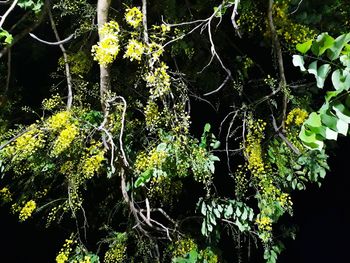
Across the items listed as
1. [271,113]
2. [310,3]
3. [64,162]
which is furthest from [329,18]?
[64,162]

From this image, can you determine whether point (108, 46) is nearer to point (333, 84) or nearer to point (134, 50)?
point (134, 50)

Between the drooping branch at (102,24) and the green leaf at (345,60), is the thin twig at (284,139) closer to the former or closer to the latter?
the drooping branch at (102,24)

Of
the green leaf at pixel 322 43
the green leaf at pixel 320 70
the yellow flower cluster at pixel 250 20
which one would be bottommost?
the green leaf at pixel 320 70

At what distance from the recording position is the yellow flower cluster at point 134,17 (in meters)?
1.80

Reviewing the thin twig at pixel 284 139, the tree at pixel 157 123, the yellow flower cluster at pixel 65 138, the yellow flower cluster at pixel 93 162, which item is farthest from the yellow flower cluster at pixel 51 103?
the thin twig at pixel 284 139

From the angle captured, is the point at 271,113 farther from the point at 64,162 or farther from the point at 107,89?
the point at 64,162

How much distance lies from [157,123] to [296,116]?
76cm

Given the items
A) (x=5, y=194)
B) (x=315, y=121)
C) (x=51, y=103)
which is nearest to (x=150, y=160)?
(x=51, y=103)

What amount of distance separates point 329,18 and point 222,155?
1030 mm

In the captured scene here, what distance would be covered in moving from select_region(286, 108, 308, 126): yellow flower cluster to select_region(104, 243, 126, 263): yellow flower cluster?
1.13 metres

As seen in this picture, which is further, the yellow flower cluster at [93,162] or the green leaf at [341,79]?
the yellow flower cluster at [93,162]

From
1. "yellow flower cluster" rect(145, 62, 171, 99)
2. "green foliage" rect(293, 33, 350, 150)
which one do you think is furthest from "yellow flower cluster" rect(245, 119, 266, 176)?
"green foliage" rect(293, 33, 350, 150)

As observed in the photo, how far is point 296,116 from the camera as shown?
2.19 meters

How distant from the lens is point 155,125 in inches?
80.8
